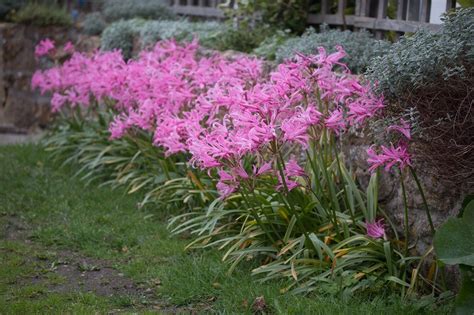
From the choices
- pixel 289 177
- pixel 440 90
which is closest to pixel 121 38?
pixel 289 177

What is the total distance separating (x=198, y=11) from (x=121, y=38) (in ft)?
5.71

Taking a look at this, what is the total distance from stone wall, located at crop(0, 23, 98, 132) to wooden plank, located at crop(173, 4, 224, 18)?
156 cm

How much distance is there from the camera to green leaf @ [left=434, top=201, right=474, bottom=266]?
377 cm

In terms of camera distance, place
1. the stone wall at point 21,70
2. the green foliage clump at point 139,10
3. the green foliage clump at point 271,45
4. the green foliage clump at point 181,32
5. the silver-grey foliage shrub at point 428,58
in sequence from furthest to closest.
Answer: the stone wall at point 21,70 → the green foliage clump at point 139,10 → the green foliage clump at point 181,32 → the green foliage clump at point 271,45 → the silver-grey foliage shrub at point 428,58

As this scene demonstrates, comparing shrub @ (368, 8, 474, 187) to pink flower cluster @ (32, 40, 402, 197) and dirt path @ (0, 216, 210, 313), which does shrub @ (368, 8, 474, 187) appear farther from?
dirt path @ (0, 216, 210, 313)

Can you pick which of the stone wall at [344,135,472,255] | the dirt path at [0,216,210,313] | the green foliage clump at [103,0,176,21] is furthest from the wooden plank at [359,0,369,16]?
the green foliage clump at [103,0,176,21]

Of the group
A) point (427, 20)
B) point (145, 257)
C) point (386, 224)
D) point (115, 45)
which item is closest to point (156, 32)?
point (115, 45)

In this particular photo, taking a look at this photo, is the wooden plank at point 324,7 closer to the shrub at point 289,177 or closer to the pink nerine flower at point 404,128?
the shrub at point 289,177

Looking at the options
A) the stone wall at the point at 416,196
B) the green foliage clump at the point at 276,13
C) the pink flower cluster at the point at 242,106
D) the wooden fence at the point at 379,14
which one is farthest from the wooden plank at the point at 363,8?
the stone wall at the point at 416,196

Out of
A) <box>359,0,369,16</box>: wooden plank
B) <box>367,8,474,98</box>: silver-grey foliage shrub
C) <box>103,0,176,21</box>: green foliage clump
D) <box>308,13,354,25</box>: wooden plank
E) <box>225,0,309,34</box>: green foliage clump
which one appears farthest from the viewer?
<box>103,0,176,21</box>: green foliage clump

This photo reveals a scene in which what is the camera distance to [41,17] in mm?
12312

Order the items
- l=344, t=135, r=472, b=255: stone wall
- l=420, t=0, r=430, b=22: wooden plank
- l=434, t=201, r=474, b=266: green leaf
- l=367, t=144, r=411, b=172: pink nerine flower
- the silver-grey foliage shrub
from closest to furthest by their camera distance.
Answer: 1. l=434, t=201, r=474, b=266: green leaf
2. the silver-grey foliage shrub
3. l=367, t=144, r=411, b=172: pink nerine flower
4. l=344, t=135, r=472, b=255: stone wall
5. l=420, t=0, r=430, b=22: wooden plank

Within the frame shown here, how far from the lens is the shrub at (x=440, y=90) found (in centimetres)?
396

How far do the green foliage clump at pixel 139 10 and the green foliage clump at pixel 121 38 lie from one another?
1.13 meters
